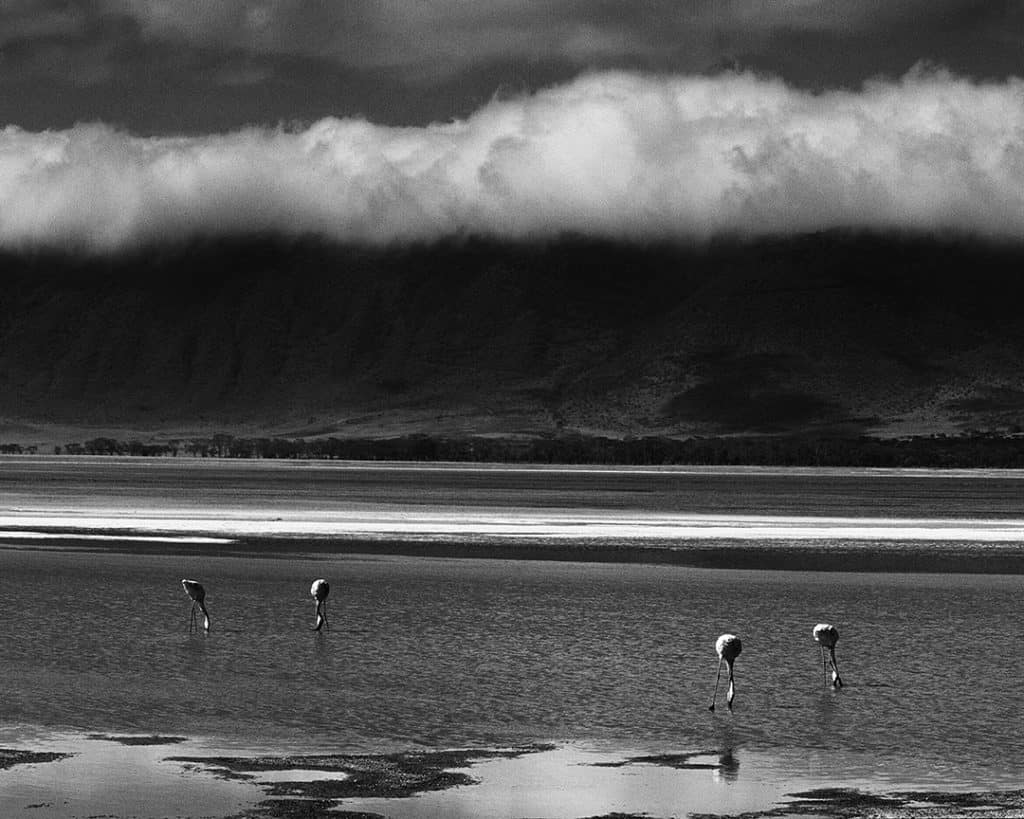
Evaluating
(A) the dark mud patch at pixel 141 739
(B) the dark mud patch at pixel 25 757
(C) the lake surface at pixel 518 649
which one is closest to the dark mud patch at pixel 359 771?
(C) the lake surface at pixel 518 649

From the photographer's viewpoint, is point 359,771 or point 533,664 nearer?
point 359,771

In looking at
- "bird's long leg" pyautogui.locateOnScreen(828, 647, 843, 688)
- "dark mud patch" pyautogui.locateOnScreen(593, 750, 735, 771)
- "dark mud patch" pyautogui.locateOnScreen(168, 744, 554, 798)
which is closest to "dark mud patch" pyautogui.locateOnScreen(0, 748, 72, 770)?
"dark mud patch" pyautogui.locateOnScreen(168, 744, 554, 798)

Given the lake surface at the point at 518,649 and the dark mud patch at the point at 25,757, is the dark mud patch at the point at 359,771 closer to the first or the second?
the lake surface at the point at 518,649

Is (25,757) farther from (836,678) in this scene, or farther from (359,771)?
(836,678)

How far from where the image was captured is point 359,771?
60.5ft

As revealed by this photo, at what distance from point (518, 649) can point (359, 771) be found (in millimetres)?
9611

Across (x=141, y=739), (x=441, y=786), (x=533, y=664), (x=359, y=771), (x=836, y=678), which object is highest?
(x=533, y=664)

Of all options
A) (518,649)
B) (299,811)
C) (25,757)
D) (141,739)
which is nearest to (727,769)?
(299,811)

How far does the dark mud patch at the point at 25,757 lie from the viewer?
18578 millimetres

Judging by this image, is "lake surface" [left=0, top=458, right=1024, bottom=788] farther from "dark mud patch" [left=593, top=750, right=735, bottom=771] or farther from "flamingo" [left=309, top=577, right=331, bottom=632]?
"flamingo" [left=309, top=577, right=331, bottom=632]

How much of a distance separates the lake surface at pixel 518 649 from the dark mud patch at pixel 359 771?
0.70 meters

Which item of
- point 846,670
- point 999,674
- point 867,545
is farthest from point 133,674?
point 867,545

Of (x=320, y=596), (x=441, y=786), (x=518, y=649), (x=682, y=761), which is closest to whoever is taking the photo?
(x=441, y=786)

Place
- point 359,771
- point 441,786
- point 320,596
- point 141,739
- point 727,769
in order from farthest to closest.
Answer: point 320,596, point 141,739, point 727,769, point 359,771, point 441,786
